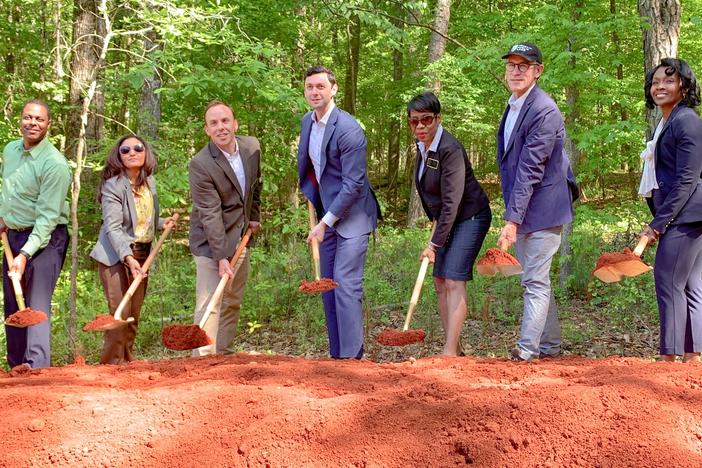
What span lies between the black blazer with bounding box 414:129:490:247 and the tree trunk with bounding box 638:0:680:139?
8.95 feet

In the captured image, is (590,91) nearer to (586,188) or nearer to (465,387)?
(465,387)

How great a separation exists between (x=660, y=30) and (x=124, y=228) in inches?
217

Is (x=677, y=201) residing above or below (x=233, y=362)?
above

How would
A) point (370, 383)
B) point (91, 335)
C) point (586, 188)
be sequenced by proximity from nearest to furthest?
point (370, 383)
point (91, 335)
point (586, 188)

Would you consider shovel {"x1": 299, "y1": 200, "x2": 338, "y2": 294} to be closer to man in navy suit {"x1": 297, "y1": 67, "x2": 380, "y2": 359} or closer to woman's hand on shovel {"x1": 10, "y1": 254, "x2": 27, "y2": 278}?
man in navy suit {"x1": 297, "y1": 67, "x2": 380, "y2": 359}

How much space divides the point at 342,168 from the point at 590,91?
440cm

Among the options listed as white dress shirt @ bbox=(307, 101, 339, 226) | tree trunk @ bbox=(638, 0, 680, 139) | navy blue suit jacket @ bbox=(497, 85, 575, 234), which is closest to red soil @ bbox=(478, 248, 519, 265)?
navy blue suit jacket @ bbox=(497, 85, 575, 234)

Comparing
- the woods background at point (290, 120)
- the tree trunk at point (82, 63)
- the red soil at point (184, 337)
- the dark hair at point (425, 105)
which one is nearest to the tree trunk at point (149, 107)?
the woods background at point (290, 120)

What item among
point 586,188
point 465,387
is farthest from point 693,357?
point 586,188

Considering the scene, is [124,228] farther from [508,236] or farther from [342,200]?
[508,236]

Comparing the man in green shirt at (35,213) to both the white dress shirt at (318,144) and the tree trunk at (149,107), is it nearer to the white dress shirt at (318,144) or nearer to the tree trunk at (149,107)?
the white dress shirt at (318,144)

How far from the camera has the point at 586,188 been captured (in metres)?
17.4

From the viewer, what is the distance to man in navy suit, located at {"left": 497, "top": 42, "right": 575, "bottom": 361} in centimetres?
424

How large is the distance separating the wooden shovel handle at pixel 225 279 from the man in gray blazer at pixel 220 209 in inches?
1.8
